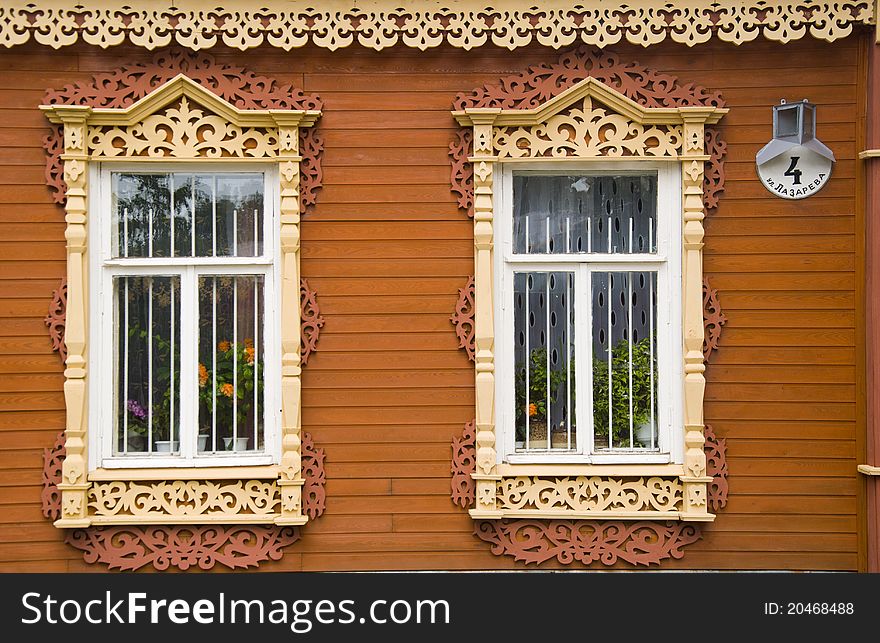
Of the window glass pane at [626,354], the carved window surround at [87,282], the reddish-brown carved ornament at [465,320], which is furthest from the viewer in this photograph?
the window glass pane at [626,354]

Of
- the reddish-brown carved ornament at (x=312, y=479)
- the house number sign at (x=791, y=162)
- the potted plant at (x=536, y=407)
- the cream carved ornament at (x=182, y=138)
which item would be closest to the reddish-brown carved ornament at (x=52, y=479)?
the reddish-brown carved ornament at (x=312, y=479)

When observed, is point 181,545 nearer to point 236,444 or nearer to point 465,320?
point 236,444

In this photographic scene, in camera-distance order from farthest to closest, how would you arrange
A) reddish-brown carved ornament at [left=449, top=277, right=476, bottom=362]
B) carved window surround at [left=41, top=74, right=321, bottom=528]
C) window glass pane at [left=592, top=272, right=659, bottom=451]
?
1. window glass pane at [left=592, top=272, right=659, bottom=451]
2. reddish-brown carved ornament at [left=449, top=277, right=476, bottom=362]
3. carved window surround at [left=41, top=74, right=321, bottom=528]

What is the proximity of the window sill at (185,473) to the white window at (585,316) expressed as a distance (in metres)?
1.36

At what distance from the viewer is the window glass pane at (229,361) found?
5.11 meters

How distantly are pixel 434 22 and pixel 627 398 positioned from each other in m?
2.34

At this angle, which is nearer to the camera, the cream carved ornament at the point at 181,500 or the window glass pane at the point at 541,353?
the cream carved ornament at the point at 181,500

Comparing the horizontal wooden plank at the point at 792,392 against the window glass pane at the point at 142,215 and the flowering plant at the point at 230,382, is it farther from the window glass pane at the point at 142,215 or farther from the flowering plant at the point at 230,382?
the window glass pane at the point at 142,215

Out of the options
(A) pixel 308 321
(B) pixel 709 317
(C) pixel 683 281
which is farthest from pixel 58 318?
(B) pixel 709 317

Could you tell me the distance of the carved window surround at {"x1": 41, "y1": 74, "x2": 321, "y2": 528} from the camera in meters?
4.93

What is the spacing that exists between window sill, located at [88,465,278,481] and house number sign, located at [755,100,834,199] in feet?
10.4

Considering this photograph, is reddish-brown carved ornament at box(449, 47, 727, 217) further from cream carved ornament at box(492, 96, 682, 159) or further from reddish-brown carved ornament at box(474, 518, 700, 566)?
reddish-brown carved ornament at box(474, 518, 700, 566)

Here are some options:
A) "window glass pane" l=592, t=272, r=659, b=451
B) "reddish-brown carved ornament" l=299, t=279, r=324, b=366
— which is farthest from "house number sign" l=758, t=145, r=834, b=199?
"reddish-brown carved ornament" l=299, t=279, r=324, b=366
